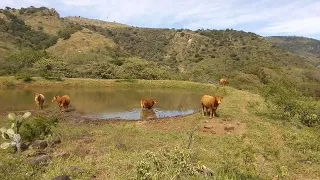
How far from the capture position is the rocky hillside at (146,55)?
42062mm

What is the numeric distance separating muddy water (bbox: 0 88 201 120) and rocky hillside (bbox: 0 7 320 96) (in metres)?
8.84

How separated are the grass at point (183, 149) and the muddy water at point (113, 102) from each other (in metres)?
3.39

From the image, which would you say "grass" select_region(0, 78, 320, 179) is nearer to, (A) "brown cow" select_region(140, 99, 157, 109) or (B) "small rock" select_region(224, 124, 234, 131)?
(B) "small rock" select_region(224, 124, 234, 131)

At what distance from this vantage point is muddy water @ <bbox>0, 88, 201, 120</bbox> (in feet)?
69.5

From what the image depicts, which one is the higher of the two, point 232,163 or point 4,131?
point 4,131

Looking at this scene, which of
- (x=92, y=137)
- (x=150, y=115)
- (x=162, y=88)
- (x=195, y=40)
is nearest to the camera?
(x=92, y=137)

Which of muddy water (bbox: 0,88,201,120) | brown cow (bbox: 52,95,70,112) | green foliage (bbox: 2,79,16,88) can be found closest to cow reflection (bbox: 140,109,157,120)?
muddy water (bbox: 0,88,201,120)

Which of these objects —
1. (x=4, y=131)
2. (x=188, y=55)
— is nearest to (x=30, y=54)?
(x=4, y=131)

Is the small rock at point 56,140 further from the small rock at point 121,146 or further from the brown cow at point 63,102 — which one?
the brown cow at point 63,102

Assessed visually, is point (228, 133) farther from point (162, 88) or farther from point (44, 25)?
point (44, 25)

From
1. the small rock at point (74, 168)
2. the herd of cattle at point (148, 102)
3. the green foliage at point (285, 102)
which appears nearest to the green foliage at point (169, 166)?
the small rock at point (74, 168)

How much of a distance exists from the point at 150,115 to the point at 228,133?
22.0ft

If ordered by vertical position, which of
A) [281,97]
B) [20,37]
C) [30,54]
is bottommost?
[281,97]

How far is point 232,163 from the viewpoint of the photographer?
10.1 m
